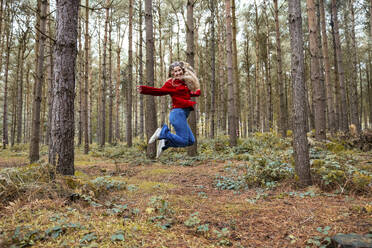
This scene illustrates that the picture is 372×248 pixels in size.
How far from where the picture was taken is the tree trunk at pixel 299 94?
4477 mm

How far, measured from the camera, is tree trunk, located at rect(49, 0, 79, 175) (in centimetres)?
418

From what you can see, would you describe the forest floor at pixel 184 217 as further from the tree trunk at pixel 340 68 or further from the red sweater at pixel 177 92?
the tree trunk at pixel 340 68

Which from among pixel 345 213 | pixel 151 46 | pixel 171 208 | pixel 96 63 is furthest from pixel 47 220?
pixel 96 63

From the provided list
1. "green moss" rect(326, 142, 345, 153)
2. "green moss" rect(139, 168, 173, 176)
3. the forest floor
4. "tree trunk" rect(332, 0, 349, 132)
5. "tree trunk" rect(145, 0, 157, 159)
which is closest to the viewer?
the forest floor

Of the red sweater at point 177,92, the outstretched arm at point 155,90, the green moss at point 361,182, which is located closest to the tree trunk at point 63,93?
the outstretched arm at point 155,90

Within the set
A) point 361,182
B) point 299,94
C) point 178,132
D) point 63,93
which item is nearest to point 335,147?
point 361,182

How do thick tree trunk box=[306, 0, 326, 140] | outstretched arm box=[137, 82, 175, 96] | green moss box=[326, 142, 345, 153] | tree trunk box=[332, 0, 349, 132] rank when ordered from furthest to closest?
tree trunk box=[332, 0, 349, 132] → thick tree trunk box=[306, 0, 326, 140] → green moss box=[326, 142, 345, 153] → outstretched arm box=[137, 82, 175, 96]

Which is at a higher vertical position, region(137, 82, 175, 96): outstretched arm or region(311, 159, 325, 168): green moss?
region(137, 82, 175, 96): outstretched arm

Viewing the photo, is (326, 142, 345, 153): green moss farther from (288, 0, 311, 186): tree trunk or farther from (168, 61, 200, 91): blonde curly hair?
(168, 61, 200, 91): blonde curly hair

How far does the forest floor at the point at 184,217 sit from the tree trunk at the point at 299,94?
1.43ft

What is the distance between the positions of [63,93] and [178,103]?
205cm

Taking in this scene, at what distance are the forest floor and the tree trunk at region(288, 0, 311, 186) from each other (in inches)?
17.2

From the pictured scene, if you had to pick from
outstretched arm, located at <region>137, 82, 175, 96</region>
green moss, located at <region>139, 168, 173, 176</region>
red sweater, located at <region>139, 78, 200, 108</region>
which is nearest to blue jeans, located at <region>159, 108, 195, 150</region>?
red sweater, located at <region>139, 78, 200, 108</region>

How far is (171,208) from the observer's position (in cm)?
350
